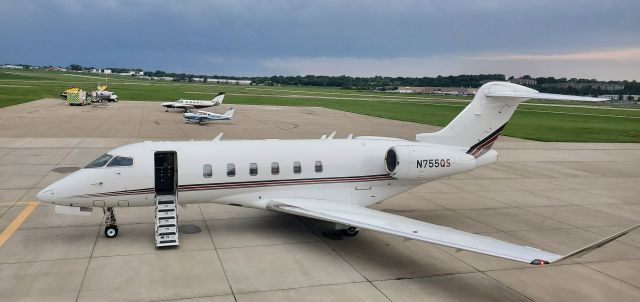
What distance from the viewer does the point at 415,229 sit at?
1078 centimetres

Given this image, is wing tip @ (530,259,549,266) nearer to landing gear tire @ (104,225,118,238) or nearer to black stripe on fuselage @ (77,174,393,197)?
black stripe on fuselage @ (77,174,393,197)

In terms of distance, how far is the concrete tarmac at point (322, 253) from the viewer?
32.9ft

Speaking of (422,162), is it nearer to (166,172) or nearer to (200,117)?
(166,172)

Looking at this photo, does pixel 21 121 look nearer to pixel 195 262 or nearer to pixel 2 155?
pixel 2 155

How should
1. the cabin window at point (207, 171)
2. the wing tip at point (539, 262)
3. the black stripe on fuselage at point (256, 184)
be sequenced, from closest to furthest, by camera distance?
the wing tip at point (539, 262), the black stripe on fuselage at point (256, 184), the cabin window at point (207, 171)

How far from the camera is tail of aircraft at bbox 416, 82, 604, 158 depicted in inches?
611

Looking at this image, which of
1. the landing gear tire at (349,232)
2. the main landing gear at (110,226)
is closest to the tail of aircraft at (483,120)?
the landing gear tire at (349,232)

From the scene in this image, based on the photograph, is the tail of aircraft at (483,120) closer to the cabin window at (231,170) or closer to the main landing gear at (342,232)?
the main landing gear at (342,232)

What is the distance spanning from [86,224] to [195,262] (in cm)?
464

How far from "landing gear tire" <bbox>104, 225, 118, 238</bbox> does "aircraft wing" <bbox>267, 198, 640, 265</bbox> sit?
13.8 ft

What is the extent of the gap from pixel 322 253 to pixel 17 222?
9119 mm

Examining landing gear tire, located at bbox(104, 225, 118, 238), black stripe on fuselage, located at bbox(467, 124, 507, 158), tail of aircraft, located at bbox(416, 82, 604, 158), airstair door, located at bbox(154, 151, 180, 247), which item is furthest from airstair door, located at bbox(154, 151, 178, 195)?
black stripe on fuselage, located at bbox(467, 124, 507, 158)

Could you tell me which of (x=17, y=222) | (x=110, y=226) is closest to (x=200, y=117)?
(x=17, y=222)

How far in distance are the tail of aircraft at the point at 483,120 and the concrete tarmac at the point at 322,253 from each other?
261 cm
